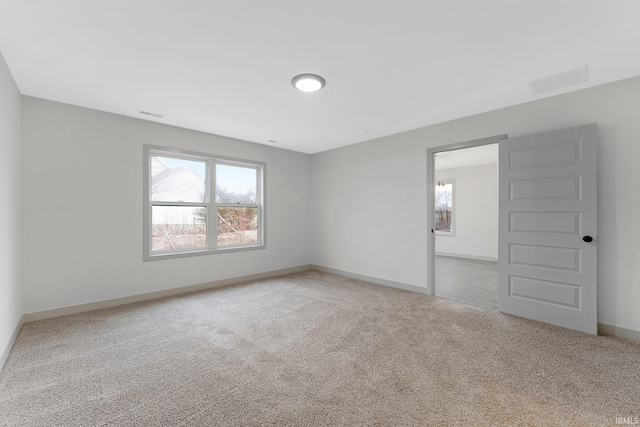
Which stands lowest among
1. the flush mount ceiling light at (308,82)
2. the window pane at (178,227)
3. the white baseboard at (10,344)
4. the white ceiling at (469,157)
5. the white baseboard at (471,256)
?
the white baseboard at (10,344)

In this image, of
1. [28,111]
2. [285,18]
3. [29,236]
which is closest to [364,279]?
[285,18]

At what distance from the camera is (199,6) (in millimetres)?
1726

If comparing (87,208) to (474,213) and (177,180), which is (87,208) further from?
(474,213)

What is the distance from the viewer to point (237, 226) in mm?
4949

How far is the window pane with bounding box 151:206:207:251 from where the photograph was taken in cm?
406

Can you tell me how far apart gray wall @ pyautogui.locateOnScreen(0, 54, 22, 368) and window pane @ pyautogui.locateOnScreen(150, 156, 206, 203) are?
1402mm

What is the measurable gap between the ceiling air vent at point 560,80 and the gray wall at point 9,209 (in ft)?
15.5

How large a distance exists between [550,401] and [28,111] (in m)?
5.41

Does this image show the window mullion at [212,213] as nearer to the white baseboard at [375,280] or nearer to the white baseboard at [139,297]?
the white baseboard at [139,297]

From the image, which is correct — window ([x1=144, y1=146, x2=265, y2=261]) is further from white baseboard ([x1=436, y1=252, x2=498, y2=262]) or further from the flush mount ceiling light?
white baseboard ([x1=436, y1=252, x2=498, y2=262])

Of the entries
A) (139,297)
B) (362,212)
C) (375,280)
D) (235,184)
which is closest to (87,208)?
(139,297)

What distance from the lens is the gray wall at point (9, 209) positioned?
7.33ft

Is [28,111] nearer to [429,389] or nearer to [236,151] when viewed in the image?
[236,151]

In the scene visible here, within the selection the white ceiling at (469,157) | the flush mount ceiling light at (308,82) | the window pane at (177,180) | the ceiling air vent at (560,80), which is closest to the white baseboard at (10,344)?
the window pane at (177,180)
